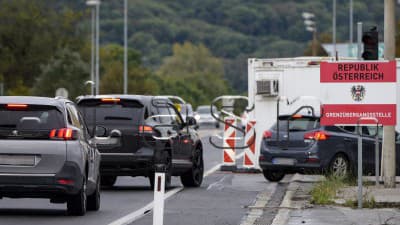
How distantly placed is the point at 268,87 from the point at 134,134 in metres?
6.75

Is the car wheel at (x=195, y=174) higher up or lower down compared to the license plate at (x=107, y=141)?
lower down

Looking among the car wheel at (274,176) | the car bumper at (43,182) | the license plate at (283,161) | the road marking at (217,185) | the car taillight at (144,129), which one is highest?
the car taillight at (144,129)

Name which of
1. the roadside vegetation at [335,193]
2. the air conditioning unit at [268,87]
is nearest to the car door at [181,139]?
the roadside vegetation at [335,193]

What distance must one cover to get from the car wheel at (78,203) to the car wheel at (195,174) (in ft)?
23.1

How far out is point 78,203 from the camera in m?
17.5

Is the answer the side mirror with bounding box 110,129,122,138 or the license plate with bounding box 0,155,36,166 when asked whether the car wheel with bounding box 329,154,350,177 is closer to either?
the side mirror with bounding box 110,129,122,138

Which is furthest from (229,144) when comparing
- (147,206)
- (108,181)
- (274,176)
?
(147,206)

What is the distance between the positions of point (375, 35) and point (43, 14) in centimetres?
7801

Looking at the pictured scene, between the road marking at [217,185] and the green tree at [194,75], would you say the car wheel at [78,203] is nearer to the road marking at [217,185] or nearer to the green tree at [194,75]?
the road marking at [217,185]

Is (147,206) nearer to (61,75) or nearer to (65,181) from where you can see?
(65,181)

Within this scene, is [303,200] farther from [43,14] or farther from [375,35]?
[43,14]

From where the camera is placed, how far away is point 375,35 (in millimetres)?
22609

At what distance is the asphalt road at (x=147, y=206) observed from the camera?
56.1 feet

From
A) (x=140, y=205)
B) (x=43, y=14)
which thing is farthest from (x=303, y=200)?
(x=43, y=14)
